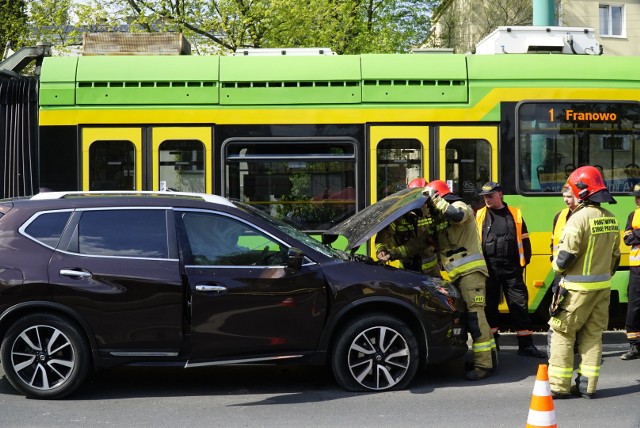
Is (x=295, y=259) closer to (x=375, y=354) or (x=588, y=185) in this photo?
(x=375, y=354)

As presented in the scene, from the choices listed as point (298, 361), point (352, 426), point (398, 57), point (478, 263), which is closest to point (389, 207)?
point (478, 263)

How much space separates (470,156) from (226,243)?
351 cm

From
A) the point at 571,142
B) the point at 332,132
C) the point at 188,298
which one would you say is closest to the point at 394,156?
the point at 332,132

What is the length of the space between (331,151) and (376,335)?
2.85m

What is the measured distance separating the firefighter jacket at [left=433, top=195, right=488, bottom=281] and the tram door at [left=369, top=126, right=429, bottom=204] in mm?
1635

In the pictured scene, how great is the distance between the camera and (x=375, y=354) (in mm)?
6621

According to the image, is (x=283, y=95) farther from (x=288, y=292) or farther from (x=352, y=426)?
(x=352, y=426)

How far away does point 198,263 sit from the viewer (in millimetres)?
6457

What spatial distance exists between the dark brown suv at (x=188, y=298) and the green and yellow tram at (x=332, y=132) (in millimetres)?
2189

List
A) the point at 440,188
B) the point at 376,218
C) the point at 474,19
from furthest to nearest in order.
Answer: the point at 474,19, the point at 440,188, the point at 376,218

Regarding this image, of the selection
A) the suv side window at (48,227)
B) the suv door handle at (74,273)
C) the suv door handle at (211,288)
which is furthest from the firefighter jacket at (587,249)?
the suv side window at (48,227)

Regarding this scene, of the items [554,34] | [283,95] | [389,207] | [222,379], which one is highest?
[554,34]

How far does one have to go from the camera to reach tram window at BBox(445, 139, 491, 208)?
897 centimetres

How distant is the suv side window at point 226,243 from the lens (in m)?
6.50
